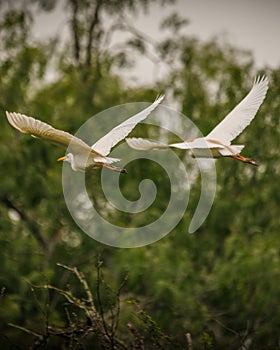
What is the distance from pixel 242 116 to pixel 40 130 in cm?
164

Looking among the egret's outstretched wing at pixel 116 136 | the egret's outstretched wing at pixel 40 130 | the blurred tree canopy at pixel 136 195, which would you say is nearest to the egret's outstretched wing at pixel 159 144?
the egret's outstretched wing at pixel 116 136

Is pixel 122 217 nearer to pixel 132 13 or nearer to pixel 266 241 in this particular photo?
pixel 266 241

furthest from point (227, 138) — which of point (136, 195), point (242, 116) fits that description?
point (136, 195)

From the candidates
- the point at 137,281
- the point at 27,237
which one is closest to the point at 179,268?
the point at 137,281

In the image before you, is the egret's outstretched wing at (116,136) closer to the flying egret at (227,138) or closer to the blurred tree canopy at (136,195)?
the flying egret at (227,138)

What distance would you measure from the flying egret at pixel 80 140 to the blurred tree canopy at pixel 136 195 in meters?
4.14

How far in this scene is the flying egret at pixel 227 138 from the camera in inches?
195

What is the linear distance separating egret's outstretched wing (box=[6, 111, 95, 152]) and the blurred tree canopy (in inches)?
173

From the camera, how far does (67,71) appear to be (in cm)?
1219

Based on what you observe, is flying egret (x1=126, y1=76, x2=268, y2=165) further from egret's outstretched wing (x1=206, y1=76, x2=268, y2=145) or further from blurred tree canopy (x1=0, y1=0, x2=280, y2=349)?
blurred tree canopy (x1=0, y1=0, x2=280, y2=349)

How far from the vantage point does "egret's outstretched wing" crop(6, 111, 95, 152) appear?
446 cm

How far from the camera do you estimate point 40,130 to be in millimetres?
4566

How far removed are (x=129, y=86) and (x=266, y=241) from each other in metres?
3.15

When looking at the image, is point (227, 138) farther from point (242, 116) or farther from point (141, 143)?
point (141, 143)
